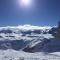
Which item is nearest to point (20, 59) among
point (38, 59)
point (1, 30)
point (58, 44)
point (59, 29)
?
point (38, 59)

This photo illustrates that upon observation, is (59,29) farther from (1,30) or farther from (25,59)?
(1,30)

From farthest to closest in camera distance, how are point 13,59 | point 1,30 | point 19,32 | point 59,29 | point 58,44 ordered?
point 1,30 < point 19,32 < point 58,44 < point 59,29 < point 13,59

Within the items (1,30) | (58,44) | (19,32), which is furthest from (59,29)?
(1,30)

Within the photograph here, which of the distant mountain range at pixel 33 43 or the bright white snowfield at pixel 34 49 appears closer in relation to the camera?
the bright white snowfield at pixel 34 49

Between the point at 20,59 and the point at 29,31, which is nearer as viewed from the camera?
the point at 20,59

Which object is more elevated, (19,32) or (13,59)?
(19,32)

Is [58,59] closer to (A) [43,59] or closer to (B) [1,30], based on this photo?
(A) [43,59]

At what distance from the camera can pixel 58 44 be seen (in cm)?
1786

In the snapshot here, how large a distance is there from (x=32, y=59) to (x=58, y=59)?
3.93 ft

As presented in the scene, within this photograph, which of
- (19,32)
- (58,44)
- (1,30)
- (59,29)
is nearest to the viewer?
(59,29)

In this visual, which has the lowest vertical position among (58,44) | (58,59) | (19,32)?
(58,59)

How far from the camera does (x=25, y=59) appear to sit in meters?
8.77

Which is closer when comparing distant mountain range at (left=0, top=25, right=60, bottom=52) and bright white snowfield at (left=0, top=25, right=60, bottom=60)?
bright white snowfield at (left=0, top=25, right=60, bottom=60)

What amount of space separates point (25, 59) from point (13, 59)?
0.54 meters
